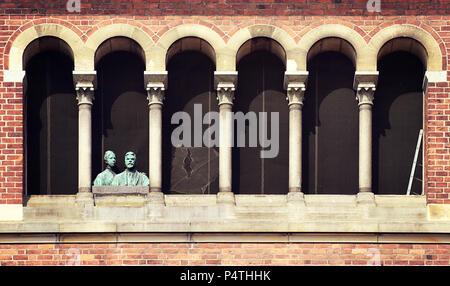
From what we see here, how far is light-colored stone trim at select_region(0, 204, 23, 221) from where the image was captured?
111 feet

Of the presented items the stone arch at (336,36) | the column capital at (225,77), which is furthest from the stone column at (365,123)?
the column capital at (225,77)

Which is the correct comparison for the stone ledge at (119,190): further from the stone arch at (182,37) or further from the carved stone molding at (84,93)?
the stone arch at (182,37)

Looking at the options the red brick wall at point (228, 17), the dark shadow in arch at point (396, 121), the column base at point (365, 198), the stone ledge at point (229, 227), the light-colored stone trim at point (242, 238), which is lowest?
the light-colored stone trim at point (242, 238)

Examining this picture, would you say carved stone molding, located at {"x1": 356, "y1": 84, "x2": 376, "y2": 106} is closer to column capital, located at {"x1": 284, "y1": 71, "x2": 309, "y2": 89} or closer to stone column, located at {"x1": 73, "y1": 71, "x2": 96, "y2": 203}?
column capital, located at {"x1": 284, "y1": 71, "x2": 309, "y2": 89}

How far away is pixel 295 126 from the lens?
113ft

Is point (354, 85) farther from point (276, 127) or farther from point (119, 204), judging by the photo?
point (119, 204)

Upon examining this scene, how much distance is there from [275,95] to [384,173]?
2814 mm

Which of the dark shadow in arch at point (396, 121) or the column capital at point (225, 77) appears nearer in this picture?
the column capital at point (225, 77)

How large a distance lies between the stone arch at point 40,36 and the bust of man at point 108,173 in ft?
6.42

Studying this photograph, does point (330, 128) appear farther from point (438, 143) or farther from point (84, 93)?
point (84, 93)

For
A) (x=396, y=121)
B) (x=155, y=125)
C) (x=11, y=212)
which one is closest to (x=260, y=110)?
(x=155, y=125)

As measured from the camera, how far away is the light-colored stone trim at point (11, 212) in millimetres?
33750

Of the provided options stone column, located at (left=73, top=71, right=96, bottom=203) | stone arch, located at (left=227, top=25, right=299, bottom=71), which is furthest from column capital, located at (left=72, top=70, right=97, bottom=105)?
stone arch, located at (left=227, top=25, right=299, bottom=71)
